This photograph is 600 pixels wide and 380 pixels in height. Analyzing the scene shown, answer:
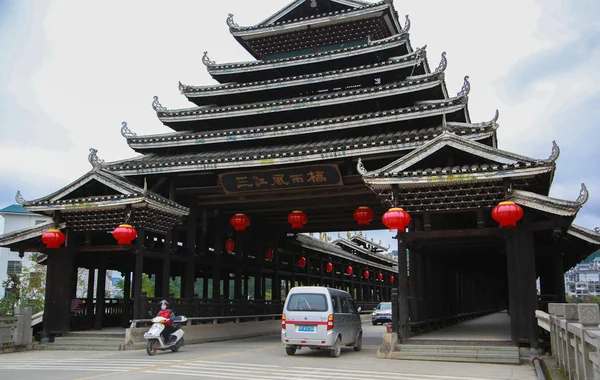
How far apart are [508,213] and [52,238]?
43.3ft

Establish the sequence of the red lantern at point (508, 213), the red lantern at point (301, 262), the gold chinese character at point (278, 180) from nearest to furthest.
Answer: the red lantern at point (508, 213), the gold chinese character at point (278, 180), the red lantern at point (301, 262)

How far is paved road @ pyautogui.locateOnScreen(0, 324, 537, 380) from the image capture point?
10.5 meters

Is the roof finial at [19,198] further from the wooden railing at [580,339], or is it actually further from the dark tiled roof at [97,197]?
the wooden railing at [580,339]

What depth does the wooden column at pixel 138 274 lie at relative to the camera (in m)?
16.7

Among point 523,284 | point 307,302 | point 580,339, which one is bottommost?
point 580,339

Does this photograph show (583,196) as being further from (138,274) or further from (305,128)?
(138,274)

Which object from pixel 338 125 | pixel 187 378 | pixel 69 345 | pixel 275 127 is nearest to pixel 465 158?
pixel 338 125

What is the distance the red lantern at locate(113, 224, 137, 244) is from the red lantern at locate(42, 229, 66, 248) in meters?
2.14

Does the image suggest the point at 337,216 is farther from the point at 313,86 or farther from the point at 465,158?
the point at 465,158

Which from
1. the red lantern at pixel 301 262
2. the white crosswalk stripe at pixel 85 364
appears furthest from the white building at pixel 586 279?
the white crosswalk stripe at pixel 85 364

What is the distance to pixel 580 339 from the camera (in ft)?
23.1

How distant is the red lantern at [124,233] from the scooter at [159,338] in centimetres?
282

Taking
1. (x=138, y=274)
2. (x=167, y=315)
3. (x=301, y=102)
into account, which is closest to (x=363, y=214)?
(x=301, y=102)

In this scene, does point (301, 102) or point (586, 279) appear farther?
point (586, 279)
